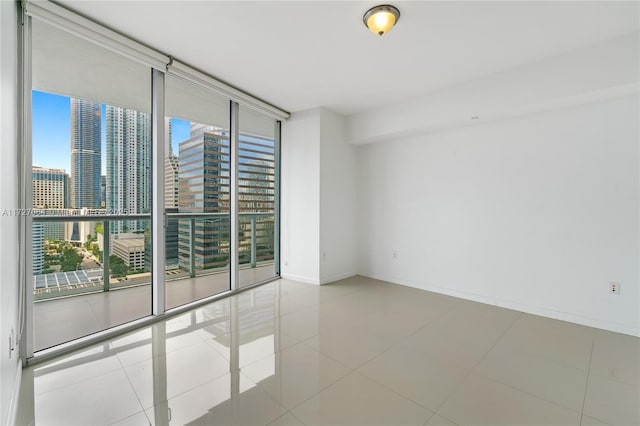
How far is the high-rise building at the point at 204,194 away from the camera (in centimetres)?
335

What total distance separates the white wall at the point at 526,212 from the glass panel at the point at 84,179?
338 cm

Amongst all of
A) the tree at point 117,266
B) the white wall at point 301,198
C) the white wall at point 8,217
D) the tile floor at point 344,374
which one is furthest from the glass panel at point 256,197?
the white wall at point 8,217

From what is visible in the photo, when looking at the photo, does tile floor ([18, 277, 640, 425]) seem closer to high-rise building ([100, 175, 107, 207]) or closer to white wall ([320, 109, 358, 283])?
high-rise building ([100, 175, 107, 207])

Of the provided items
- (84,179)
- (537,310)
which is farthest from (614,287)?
(84,179)

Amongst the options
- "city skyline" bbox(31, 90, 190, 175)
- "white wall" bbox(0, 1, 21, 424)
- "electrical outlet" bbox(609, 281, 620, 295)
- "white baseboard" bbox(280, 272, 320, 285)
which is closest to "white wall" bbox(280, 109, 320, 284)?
"white baseboard" bbox(280, 272, 320, 285)

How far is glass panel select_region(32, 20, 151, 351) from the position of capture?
2.28m

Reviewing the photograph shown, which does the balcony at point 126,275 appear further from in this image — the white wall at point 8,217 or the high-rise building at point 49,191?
the white wall at point 8,217

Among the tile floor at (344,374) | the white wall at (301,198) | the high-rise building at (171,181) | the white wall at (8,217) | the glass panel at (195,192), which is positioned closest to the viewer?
the white wall at (8,217)

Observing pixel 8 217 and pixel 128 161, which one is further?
pixel 128 161

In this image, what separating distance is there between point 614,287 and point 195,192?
466 cm

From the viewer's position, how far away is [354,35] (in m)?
2.43

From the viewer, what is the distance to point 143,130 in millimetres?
2842

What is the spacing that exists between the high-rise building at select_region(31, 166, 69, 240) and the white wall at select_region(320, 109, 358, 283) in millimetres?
2886

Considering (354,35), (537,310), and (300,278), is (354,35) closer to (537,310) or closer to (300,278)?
(300,278)
